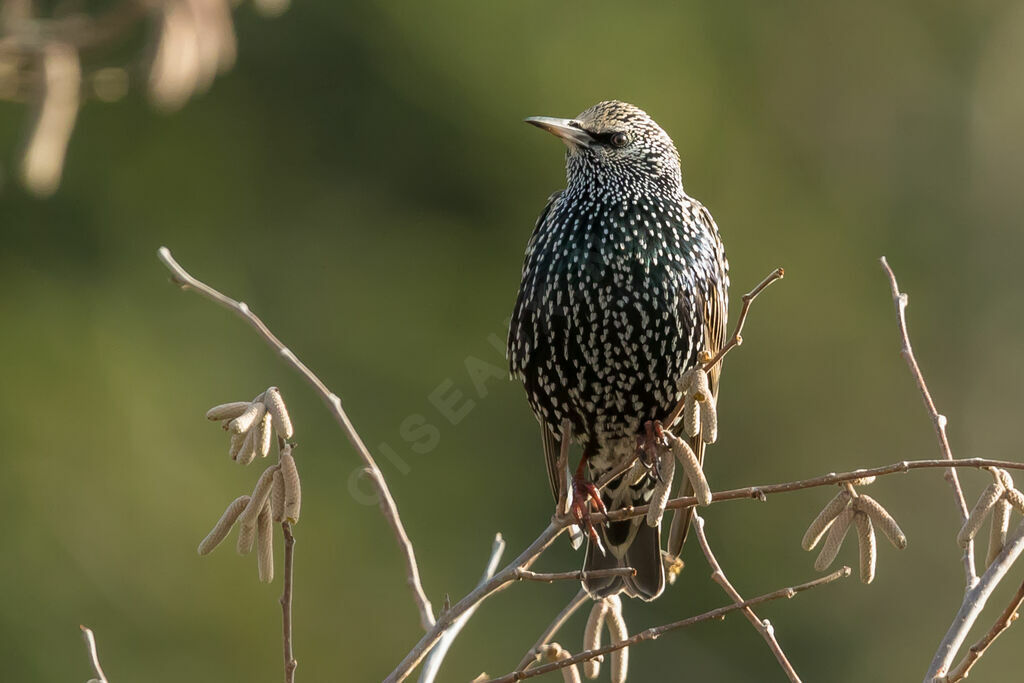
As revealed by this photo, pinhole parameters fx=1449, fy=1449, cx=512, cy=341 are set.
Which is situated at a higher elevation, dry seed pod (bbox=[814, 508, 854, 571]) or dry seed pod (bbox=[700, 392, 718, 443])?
dry seed pod (bbox=[700, 392, 718, 443])

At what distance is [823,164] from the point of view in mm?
12562

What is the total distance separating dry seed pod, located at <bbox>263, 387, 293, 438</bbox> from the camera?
2.74 meters

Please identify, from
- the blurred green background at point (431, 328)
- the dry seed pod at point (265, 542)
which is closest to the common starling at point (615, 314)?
the dry seed pod at point (265, 542)

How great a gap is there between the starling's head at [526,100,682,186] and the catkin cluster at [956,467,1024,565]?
6.37 feet

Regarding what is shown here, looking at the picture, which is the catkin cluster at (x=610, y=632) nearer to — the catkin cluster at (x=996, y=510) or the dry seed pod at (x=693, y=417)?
the dry seed pod at (x=693, y=417)

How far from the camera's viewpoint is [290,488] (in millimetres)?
2766

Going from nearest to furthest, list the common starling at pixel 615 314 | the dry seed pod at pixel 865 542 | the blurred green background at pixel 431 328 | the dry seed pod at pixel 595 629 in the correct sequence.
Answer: the dry seed pod at pixel 865 542 → the dry seed pod at pixel 595 629 → the common starling at pixel 615 314 → the blurred green background at pixel 431 328

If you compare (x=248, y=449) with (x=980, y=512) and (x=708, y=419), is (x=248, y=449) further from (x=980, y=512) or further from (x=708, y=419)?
(x=980, y=512)

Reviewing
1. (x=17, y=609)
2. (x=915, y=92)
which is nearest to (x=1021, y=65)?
(x=915, y=92)

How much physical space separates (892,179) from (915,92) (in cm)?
106

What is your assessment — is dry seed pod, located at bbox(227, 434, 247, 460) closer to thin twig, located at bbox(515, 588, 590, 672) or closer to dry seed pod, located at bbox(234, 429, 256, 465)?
dry seed pod, located at bbox(234, 429, 256, 465)

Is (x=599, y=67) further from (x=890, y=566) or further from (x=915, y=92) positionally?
(x=890, y=566)

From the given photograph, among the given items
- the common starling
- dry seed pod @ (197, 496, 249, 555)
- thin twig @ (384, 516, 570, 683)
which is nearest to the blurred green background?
the common starling

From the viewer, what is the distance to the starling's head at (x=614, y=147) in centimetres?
462
